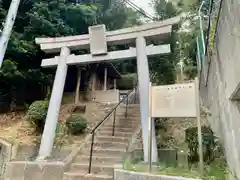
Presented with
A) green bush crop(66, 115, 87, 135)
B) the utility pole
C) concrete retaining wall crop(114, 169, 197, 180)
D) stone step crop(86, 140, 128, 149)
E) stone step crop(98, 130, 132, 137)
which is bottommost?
concrete retaining wall crop(114, 169, 197, 180)

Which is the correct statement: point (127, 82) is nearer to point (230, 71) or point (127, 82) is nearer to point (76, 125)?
point (76, 125)

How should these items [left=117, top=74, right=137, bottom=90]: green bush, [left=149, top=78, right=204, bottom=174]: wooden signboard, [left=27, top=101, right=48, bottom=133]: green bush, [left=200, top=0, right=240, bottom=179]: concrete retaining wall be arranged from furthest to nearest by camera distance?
[left=117, top=74, right=137, bottom=90]: green bush
[left=27, top=101, right=48, bottom=133]: green bush
[left=149, top=78, right=204, bottom=174]: wooden signboard
[left=200, top=0, right=240, bottom=179]: concrete retaining wall

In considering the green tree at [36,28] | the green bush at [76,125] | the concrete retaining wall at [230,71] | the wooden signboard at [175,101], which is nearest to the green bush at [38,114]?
the green bush at [76,125]

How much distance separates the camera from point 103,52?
7250mm

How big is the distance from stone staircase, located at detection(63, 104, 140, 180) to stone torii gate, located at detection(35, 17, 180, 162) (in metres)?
0.86

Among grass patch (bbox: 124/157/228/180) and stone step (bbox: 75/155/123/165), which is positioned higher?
stone step (bbox: 75/155/123/165)

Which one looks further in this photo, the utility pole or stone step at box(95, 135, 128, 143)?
stone step at box(95, 135, 128, 143)

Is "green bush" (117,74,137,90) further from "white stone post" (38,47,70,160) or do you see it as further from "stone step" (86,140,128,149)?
"stone step" (86,140,128,149)

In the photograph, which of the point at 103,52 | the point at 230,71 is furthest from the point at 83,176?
the point at 230,71

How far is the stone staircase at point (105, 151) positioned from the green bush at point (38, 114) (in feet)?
5.44

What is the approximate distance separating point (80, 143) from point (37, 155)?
3.71 ft

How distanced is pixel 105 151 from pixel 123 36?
122 inches

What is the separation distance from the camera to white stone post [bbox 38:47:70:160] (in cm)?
652

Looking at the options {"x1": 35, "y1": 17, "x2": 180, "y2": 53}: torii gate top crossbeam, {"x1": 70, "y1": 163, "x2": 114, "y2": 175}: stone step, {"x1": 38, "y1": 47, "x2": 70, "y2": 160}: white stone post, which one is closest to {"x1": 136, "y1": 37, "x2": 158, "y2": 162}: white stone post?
{"x1": 35, "y1": 17, "x2": 180, "y2": 53}: torii gate top crossbeam
